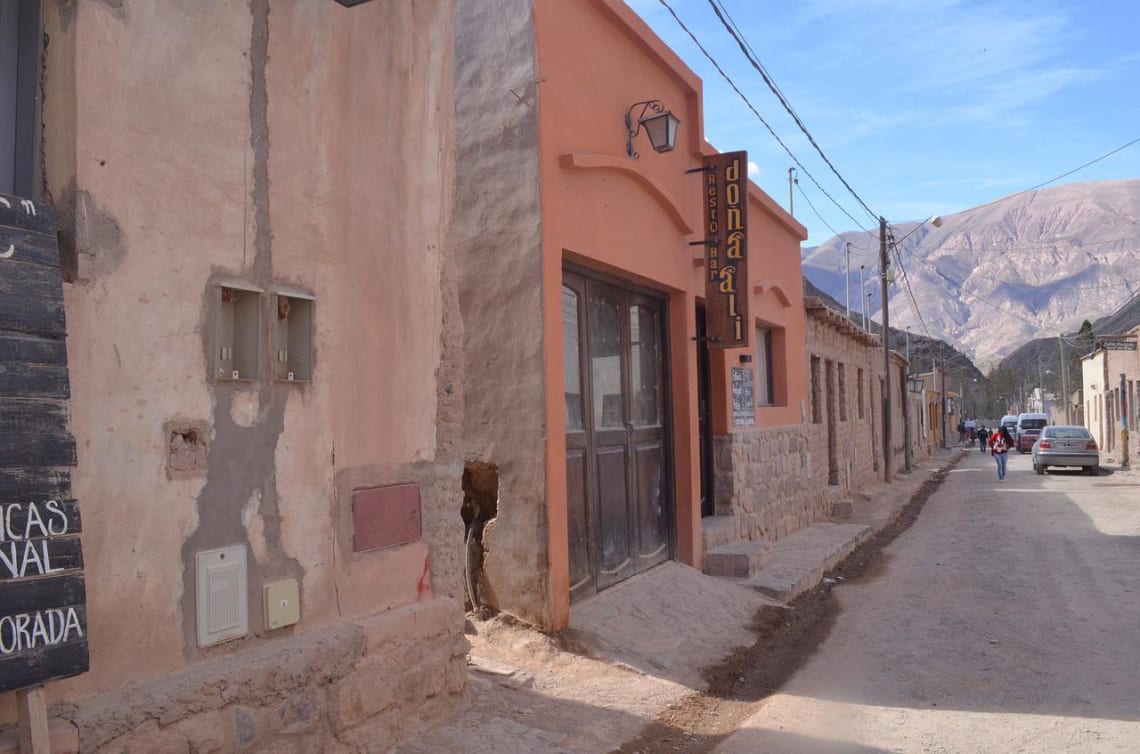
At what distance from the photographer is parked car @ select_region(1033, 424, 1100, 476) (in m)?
25.5

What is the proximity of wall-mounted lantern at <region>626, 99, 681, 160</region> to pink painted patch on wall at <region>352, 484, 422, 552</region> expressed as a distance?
179 inches

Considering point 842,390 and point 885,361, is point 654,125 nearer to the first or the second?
point 842,390

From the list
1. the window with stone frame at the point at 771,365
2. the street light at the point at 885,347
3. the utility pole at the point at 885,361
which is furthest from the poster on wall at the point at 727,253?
the utility pole at the point at 885,361

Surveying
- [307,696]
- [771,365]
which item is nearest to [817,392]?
[771,365]

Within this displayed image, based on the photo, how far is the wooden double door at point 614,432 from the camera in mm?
7363

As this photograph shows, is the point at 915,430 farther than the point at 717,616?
Yes

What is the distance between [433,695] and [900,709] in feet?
9.15

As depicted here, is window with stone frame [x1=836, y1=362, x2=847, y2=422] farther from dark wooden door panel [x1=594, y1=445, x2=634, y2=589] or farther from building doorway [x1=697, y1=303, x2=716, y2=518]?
dark wooden door panel [x1=594, y1=445, x2=634, y2=589]

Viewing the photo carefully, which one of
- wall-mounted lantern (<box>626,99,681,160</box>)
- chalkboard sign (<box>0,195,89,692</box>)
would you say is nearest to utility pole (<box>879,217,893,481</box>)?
wall-mounted lantern (<box>626,99,681,160</box>)

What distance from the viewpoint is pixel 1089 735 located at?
191 inches

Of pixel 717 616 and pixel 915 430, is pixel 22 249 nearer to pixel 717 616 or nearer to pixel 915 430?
pixel 717 616

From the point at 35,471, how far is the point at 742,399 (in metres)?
9.31

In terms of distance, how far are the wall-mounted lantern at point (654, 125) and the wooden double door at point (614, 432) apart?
1.28 meters

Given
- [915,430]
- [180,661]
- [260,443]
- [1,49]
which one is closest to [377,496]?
[260,443]
